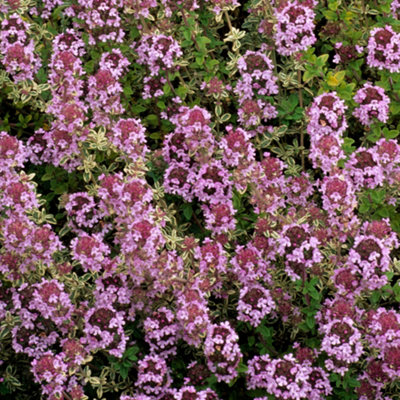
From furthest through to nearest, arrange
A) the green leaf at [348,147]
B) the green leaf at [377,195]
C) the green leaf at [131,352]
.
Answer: the green leaf at [348,147]
the green leaf at [377,195]
the green leaf at [131,352]

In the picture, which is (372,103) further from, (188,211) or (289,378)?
(289,378)

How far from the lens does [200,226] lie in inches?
200

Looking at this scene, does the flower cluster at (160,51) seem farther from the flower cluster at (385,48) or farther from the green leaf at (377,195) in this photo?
the green leaf at (377,195)

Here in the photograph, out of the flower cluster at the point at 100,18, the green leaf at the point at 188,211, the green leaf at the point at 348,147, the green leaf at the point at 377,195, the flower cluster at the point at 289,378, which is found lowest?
the flower cluster at the point at 289,378

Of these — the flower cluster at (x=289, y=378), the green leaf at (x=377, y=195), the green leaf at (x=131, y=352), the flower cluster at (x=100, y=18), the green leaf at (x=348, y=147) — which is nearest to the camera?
the flower cluster at (x=289, y=378)

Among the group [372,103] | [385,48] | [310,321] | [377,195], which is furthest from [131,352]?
[385,48]

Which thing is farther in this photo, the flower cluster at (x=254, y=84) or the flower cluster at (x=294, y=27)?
the flower cluster at (x=254, y=84)

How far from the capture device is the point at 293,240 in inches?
161

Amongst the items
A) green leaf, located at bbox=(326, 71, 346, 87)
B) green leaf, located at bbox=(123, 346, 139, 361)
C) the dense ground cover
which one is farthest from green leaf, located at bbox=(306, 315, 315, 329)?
green leaf, located at bbox=(326, 71, 346, 87)

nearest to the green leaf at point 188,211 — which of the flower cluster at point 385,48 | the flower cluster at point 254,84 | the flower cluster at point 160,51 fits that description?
the flower cluster at point 254,84

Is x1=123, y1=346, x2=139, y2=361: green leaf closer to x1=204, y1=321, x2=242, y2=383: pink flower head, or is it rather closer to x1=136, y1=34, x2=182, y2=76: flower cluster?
x1=204, y1=321, x2=242, y2=383: pink flower head

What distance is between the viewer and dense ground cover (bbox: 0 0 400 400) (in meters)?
4.10

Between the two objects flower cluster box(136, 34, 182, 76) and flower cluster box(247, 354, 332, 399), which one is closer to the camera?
flower cluster box(247, 354, 332, 399)

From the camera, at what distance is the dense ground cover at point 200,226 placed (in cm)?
410
